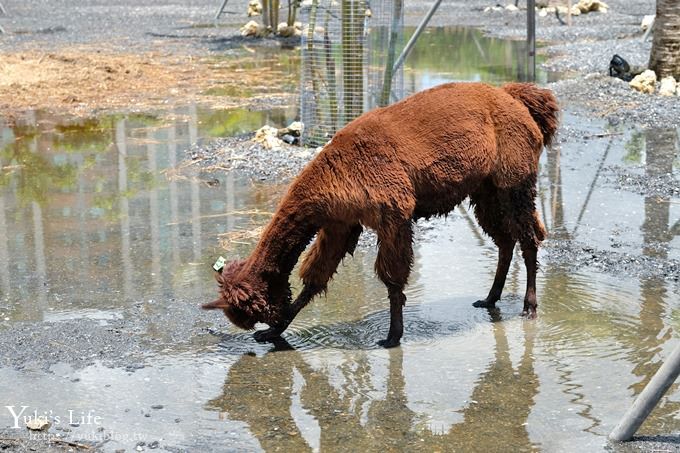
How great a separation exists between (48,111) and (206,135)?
3.27 metres

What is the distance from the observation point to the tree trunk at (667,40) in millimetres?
14633

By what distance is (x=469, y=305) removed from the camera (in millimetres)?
7289

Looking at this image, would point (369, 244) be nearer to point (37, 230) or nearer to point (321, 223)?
point (321, 223)

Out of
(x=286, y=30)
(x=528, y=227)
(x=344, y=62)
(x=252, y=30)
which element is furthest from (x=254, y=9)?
(x=528, y=227)

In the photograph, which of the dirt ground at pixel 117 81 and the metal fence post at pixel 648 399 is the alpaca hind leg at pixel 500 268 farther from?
the dirt ground at pixel 117 81

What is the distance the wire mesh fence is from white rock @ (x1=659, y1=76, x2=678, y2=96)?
15.8 feet

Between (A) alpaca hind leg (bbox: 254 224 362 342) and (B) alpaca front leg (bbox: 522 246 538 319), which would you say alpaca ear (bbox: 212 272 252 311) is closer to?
(A) alpaca hind leg (bbox: 254 224 362 342)

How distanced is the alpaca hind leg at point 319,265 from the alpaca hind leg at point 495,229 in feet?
3.60

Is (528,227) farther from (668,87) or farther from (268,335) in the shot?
(668,87)

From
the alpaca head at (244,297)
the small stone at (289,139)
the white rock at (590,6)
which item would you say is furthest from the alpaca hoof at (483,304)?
the white rock at (590,6)

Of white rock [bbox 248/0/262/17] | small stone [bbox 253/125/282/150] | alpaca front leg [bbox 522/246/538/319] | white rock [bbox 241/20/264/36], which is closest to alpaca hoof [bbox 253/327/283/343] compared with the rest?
alpaca front leg [bbox 522/246/538/319]

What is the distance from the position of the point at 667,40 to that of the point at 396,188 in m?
10.3

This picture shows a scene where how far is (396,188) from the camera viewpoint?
630 cm

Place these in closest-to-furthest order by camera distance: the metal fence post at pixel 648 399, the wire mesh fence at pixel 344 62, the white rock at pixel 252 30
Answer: the metal fence post at pixel 648 399 < the wire mesh fence at pixel 344 62 < the white rock at pixel 252 30
